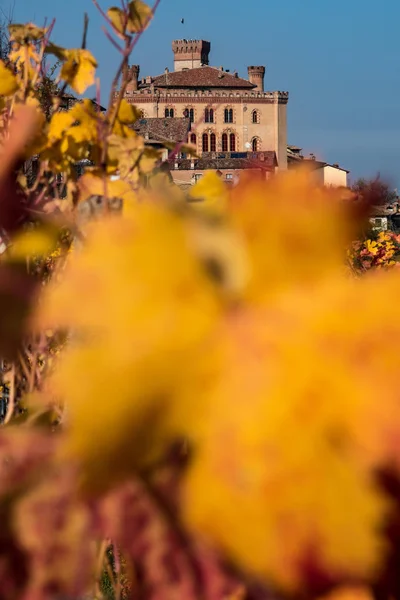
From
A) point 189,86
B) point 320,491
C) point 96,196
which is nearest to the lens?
point 320,491

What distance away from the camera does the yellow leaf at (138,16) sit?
0.61 metres

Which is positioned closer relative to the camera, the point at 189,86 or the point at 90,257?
the point at 90,257

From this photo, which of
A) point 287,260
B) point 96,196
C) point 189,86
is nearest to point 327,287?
point 287,260

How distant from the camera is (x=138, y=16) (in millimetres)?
618

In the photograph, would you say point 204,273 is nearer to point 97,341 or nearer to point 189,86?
point 97,341

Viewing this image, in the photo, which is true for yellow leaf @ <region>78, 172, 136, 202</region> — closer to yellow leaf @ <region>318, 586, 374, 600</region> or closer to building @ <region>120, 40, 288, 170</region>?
yellow leaf @ <region>318, 586, 374, 600</region>

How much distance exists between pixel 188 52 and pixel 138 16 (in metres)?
39.9

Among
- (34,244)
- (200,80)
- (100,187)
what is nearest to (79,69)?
(100,187)

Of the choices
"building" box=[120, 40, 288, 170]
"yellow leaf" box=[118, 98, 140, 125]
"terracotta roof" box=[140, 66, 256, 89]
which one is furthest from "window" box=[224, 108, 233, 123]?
"yellow leaf" box=[118, 98, 140, 125]

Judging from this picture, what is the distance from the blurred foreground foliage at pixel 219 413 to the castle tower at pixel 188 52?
39947 millimetres

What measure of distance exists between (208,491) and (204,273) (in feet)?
0.15

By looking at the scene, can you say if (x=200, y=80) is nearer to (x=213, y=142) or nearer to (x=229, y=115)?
(x=229, y=115)

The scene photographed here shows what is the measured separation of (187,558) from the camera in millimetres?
187

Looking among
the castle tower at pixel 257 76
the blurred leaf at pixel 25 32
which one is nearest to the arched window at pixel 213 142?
the castle tower at pixel 257 76
